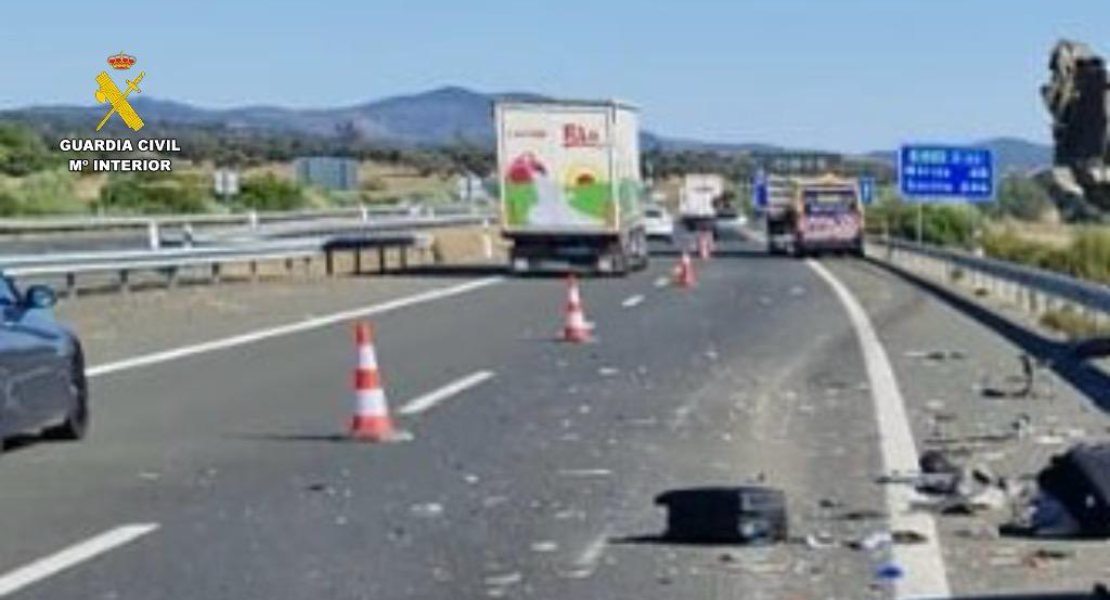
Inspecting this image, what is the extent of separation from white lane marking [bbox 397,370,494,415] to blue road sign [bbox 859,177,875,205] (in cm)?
4847

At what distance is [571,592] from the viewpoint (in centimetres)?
895

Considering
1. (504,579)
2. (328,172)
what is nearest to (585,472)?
(504,579)

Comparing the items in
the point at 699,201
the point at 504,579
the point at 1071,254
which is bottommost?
the point at 699,201

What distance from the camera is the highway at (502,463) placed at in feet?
30.8

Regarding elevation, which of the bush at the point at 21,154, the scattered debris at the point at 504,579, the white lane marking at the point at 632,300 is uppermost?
the bush at the point at 21,154

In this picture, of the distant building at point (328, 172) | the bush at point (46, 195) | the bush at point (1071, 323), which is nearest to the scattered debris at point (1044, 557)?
Answer: the bush at point (1071, 323)

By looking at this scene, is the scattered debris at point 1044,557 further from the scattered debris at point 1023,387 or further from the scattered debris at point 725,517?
the scattered debris at point 1023,387

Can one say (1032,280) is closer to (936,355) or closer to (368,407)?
(936,355)

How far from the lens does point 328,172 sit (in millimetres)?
94438

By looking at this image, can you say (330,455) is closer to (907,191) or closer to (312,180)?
(907,191)

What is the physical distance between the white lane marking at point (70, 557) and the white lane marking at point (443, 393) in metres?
6.08

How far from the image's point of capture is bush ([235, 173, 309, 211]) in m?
88.2

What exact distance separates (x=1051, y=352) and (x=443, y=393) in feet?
24.7

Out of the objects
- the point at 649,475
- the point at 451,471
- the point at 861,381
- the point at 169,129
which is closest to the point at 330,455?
the point at 451,471
